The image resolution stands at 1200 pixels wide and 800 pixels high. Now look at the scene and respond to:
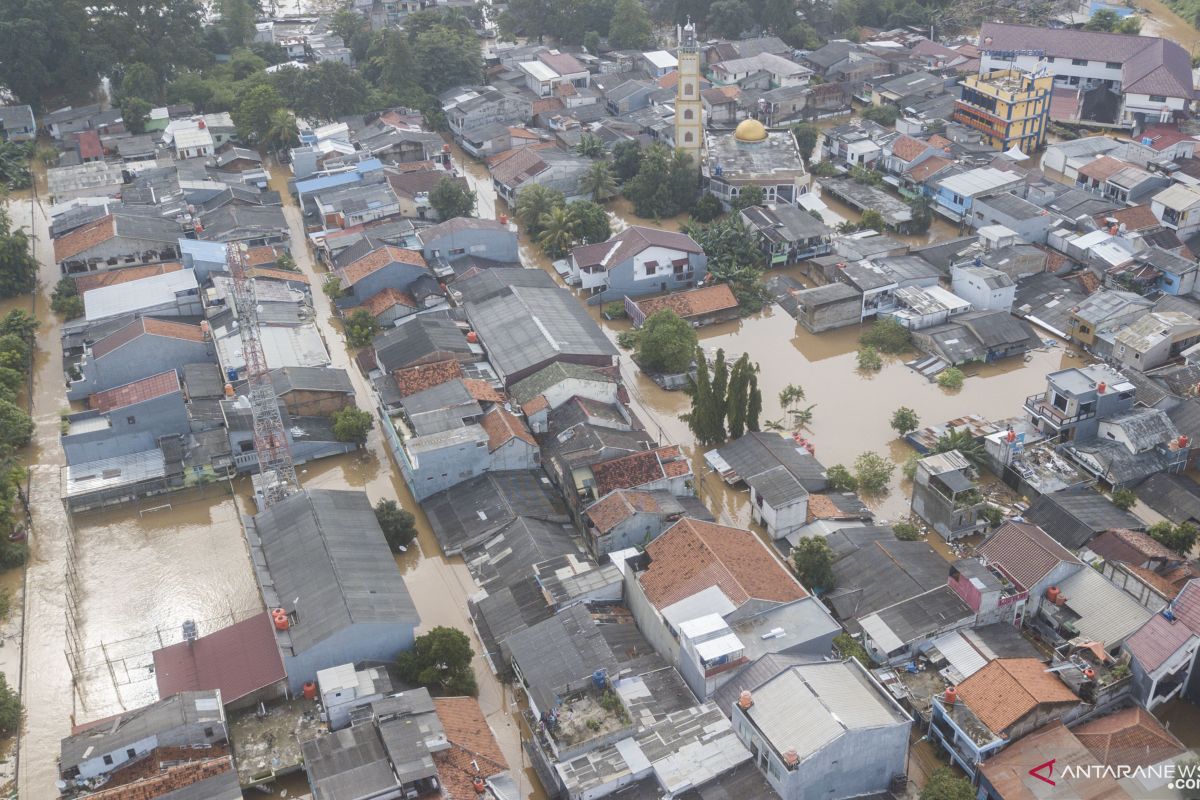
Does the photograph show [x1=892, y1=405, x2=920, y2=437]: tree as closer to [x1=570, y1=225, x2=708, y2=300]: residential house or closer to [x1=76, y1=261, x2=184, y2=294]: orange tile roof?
[x1=570, y1=225, x2=708, y2=300]: residential house

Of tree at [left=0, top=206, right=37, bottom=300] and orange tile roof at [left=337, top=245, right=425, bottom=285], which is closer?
orange tile roof at [left=337, top=245, right=425, bottom=285]

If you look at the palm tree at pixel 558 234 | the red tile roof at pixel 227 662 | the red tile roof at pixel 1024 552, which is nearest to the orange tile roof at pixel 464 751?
the red tile roof at pixel 227 662

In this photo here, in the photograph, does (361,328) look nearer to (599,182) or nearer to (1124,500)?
(599,182)

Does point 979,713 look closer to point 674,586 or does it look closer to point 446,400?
point 674,586

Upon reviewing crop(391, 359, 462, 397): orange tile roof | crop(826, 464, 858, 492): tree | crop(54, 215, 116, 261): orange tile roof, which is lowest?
crop(826, 464, 858, 492): tree

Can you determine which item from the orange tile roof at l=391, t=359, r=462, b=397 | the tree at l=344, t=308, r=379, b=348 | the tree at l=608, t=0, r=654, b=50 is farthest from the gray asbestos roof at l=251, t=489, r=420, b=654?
the tree at l=608, t=0, r=654, b=50

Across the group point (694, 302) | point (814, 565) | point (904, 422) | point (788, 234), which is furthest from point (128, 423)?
point (788, 234)
